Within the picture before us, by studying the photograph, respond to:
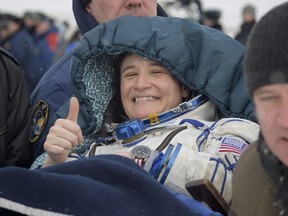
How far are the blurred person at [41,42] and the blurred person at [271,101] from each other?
8.59m

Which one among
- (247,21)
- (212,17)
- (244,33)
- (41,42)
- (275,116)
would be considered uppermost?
(275,116)

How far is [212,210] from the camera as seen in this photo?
86.4 inches

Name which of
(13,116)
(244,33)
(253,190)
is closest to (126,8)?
(13,116)

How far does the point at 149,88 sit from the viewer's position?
2805 millimetres

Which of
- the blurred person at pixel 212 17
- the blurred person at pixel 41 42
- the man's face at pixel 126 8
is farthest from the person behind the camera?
the blurred person at pixel 41 42

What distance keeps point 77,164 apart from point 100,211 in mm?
205

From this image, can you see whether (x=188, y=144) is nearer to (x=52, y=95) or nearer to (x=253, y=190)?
(x=52, y=95)

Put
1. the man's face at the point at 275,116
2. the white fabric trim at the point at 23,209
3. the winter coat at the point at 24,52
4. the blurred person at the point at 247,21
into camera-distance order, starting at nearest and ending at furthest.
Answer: the man's face at the point at 275,116 → the white fabric trim at the point at 23,209 → the blurred person at the point at 247,21 → the winter coat at the point at 24,52

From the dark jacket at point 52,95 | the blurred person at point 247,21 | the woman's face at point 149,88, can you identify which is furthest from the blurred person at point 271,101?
the blurred person at point 247,21

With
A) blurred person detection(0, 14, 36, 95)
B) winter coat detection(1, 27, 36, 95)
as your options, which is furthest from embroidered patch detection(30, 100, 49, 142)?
winter coat detection(1, 27, 36, 95)

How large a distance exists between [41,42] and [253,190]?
9.77 metres

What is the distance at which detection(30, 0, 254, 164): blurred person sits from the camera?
2701mm

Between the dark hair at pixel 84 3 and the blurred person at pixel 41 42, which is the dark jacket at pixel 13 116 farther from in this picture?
the blurred person at pixel 41 42

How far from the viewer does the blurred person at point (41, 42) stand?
10586 mm
